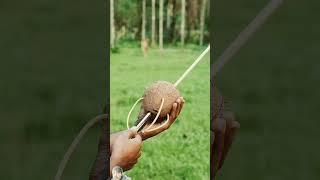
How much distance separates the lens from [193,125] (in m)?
2.40

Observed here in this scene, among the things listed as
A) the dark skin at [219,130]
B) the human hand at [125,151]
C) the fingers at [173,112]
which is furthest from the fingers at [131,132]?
the dark skin at [219,130]

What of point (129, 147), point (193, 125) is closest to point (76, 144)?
point (129, 147)

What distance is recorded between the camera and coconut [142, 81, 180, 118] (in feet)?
7.78

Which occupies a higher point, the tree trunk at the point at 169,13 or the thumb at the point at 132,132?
the tree trunk at the point at 169,13

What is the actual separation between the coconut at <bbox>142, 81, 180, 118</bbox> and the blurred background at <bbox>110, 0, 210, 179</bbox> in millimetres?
20

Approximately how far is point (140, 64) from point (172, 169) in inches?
13.5

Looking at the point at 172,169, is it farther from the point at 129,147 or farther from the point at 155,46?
the point at 155,46

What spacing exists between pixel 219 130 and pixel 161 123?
0.20 metres

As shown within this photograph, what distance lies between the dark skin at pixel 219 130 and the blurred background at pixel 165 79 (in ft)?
0.19

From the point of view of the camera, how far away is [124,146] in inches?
92.7

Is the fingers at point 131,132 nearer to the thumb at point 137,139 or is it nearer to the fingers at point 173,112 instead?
the thumb at point 137,139

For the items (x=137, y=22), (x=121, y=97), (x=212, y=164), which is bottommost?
(x=212, y=164)

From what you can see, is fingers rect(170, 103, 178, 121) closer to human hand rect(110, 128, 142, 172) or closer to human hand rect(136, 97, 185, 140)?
human hand rect(136, 97, 185, 140)

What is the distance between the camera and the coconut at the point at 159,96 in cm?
237
